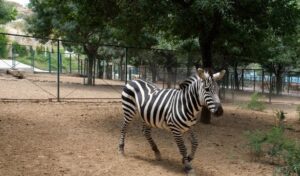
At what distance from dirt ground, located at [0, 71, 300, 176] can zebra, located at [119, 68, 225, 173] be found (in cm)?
51

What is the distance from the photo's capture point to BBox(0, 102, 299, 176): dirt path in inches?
273

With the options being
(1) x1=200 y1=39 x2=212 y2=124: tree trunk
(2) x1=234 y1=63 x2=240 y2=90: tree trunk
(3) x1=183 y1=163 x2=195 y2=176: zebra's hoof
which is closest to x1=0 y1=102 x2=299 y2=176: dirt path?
(3) x1=183 y1=163 x2=195 y2=176: zebra's hoof

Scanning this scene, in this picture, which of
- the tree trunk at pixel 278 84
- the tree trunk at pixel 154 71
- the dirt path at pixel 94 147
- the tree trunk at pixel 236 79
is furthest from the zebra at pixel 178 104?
the tree trunk at pixel 278 84

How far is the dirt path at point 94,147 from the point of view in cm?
693

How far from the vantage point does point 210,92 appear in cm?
640

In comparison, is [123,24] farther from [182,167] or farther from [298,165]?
[298,165]

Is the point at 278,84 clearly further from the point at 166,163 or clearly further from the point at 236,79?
the point at 166,163

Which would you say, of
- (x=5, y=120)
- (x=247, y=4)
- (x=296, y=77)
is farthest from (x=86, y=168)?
(x=296, y=77)

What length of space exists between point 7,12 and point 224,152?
3063 cm

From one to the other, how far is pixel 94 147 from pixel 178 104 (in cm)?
→ 228

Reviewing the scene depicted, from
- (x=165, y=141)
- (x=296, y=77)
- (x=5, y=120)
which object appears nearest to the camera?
(x=165, y=141)

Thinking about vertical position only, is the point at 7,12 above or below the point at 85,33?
above

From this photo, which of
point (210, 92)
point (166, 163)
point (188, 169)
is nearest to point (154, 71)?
point (166, 163)

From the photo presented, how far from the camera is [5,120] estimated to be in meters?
10.4
